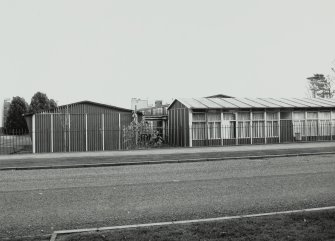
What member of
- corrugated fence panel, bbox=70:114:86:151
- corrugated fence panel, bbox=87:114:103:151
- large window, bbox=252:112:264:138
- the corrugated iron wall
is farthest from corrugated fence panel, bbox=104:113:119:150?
large window, bbox=252:112:264:138

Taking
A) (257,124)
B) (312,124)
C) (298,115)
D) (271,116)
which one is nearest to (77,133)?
(257,124)

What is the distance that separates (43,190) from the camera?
8.92 metres

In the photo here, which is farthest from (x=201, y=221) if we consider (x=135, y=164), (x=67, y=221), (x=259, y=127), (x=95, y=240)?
(x=259, y=127)

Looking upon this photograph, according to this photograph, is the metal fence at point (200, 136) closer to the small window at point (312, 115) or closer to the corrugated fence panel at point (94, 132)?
the corrugated fence panel at point (94, 132)

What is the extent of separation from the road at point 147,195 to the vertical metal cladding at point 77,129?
43.3 feet

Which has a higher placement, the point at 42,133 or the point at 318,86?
the point at 318,86

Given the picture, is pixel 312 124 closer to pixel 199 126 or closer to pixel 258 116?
pixel 258 116

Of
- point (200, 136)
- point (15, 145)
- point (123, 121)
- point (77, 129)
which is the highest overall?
point (123, 121)

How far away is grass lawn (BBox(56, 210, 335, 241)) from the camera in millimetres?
4773

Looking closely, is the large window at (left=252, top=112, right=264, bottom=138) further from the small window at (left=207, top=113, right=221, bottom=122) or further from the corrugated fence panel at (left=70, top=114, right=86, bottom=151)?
the corrugated fence panel at (left=70, top=114, right=86, bottom=151)

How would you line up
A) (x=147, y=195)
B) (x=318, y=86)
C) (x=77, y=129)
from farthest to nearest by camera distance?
1. (x=318, y=86)
2. (x=77, y=129)
3. (x=147, y=195)

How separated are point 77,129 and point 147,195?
19.0m

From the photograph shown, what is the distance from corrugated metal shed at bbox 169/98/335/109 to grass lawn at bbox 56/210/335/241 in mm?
18710

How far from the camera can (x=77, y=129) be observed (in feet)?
85.2
